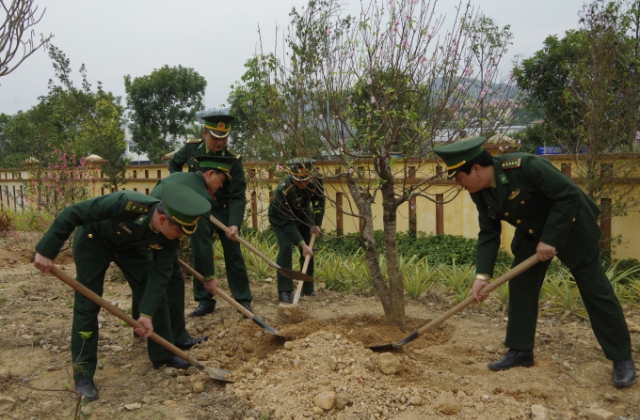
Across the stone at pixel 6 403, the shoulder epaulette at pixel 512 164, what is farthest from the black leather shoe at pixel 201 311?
the shoulder epaulette at pixel 512 164

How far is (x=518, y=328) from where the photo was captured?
13.7ft

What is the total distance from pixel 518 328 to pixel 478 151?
1338mm

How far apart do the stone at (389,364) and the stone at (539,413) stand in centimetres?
90

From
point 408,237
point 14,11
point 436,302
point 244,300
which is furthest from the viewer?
point 408,237

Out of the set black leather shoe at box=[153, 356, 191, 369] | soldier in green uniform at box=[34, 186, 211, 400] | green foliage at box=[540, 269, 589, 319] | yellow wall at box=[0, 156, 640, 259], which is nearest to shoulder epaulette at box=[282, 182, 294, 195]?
yellow wall at box=[0, 156, 640, 259]

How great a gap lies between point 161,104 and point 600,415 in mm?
22506

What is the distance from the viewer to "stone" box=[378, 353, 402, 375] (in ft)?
13.0

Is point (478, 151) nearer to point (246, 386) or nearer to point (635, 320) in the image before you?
point (246, 386)

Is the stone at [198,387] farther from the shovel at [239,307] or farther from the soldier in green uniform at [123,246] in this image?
the shovel at [239,307]

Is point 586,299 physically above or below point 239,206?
below

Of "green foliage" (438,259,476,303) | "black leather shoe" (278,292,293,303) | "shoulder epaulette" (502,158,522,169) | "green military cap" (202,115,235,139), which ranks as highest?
"green military cap" (202,115,235,139)

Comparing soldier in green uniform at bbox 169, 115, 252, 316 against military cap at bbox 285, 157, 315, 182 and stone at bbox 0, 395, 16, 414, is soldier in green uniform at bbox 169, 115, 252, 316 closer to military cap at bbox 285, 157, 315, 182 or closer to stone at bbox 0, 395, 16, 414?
military cap at bbox 285, 157, 315, 182

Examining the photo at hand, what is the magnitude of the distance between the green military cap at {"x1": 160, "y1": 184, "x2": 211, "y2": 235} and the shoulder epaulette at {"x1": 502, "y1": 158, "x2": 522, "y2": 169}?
190 centimetres

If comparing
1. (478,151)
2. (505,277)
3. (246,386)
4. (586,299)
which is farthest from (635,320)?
(246,386)
